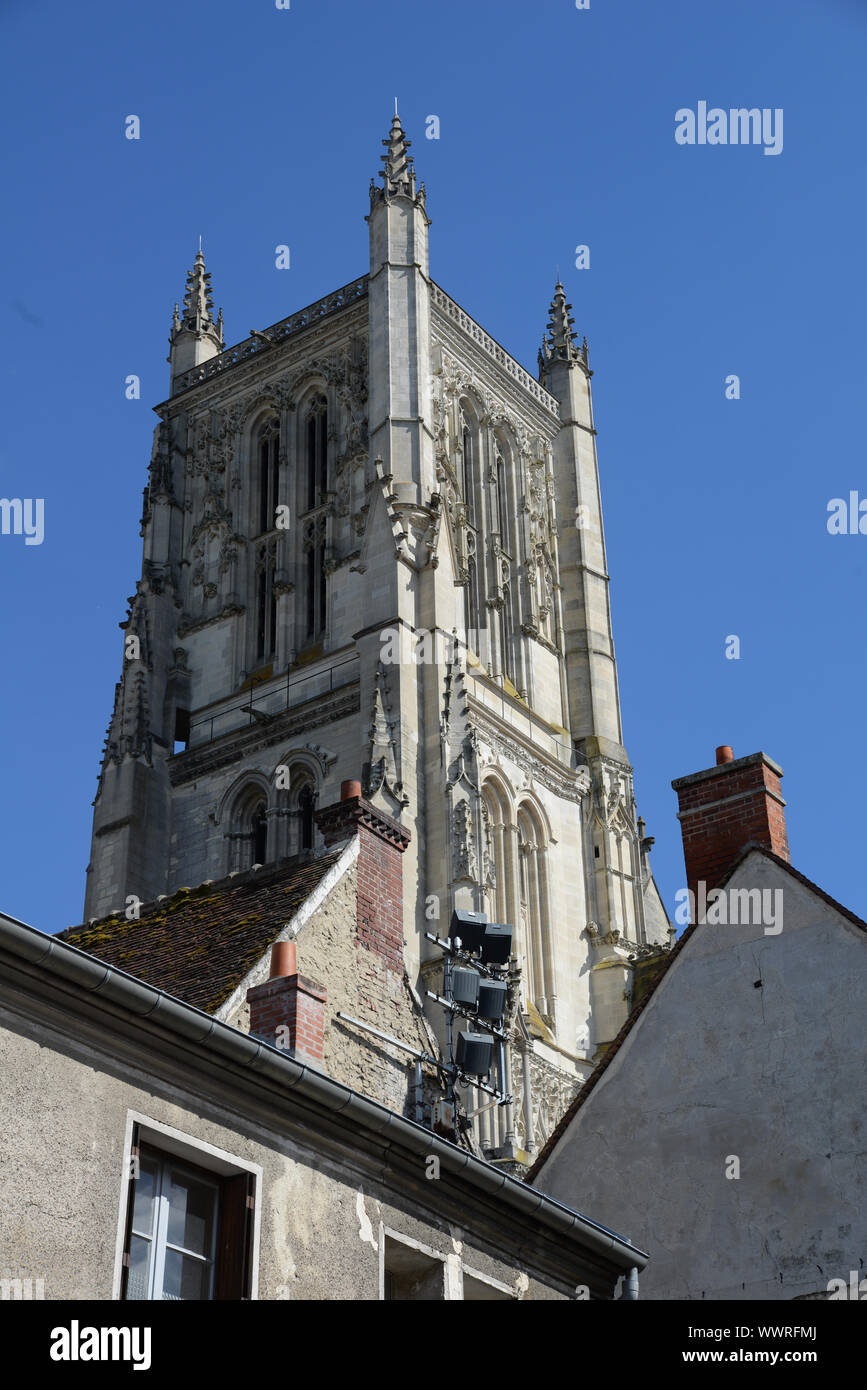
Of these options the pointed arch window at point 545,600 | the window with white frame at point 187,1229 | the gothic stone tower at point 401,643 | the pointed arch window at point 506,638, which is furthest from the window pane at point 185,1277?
the pointed arch window at point 545,600

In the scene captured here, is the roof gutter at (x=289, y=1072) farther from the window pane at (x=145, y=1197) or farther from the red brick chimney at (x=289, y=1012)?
the red brick chimney at (x=289, y=1012)

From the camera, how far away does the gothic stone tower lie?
1528 inches

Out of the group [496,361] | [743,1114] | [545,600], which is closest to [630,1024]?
[743,1114]

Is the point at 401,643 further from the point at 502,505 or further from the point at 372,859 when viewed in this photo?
the point at 372,859

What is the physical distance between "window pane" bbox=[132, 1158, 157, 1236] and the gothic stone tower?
2468 centimetres

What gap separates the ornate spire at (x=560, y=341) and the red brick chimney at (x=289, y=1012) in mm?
43359

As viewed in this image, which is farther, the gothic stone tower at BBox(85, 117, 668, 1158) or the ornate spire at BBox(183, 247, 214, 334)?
the ornate spire at BBox(183, 247, 214, 334)

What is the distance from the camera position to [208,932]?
51.1ft

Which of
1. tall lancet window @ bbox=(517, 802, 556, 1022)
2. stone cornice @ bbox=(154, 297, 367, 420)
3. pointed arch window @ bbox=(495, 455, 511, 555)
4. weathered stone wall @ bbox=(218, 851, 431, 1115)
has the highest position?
stone cornice @ bbox=(154, 297, 367, 420)

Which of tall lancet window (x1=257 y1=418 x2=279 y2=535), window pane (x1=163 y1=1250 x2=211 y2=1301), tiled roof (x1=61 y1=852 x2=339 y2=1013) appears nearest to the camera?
window pane (x1=163 y1=1250 x2=211 y2=1301)

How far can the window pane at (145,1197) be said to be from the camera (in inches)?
372

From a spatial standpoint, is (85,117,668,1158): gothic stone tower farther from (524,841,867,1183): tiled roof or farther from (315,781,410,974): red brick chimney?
(524,841,867,1183): tiled roof

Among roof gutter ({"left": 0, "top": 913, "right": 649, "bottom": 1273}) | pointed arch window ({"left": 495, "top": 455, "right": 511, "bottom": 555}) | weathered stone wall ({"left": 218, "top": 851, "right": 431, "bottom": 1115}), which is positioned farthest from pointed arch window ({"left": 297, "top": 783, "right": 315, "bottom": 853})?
roof gutter ({"left": 0, "top": 913, "right": 649, "bottom": 1273})
